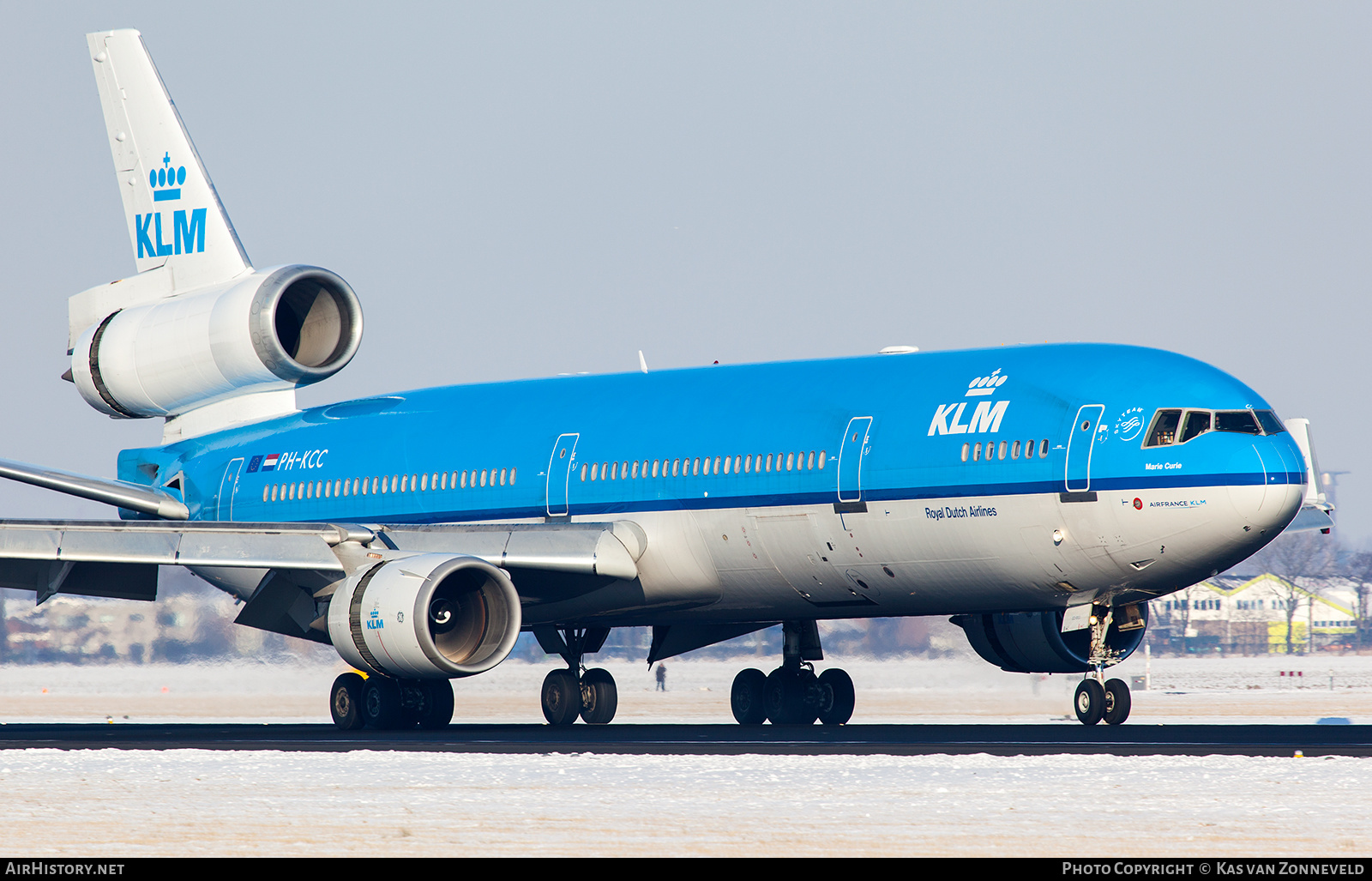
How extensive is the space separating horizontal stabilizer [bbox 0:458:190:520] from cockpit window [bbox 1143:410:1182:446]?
1580 centimetres

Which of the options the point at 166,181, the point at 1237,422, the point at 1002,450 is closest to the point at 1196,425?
the point at 1237,422

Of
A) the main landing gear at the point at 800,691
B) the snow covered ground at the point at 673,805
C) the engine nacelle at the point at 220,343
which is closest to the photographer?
the snow covered ground at the point at 673,805

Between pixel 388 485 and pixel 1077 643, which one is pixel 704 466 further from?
pixel 388 485

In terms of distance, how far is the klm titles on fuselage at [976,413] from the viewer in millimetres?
20578

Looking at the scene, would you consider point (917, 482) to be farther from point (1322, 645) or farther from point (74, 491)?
point (1322, 645)

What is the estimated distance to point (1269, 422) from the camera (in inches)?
788

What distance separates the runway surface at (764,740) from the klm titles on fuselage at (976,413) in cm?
327

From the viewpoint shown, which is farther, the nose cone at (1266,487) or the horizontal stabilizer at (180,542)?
the horizontal stabilizer at (180,542)

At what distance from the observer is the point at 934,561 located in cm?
2106

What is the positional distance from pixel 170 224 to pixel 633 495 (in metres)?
10.6

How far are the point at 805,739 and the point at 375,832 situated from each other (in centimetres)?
920

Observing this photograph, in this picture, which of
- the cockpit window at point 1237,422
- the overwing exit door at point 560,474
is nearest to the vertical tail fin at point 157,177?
the overwing exit door at point 560,474

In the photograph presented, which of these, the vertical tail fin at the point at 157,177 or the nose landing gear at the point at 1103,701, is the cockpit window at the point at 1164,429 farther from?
the vertical tail fin at the point at 157,177

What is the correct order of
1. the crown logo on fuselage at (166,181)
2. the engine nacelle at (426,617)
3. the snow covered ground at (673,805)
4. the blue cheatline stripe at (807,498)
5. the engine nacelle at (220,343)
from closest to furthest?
the snow covered ground at (673,805) → the blue cheatline stripe at (807,498) → the engine nacelle at (426,617) → the engine nacelle at (220,343) → the crown logo on fuselage at (166,181)
